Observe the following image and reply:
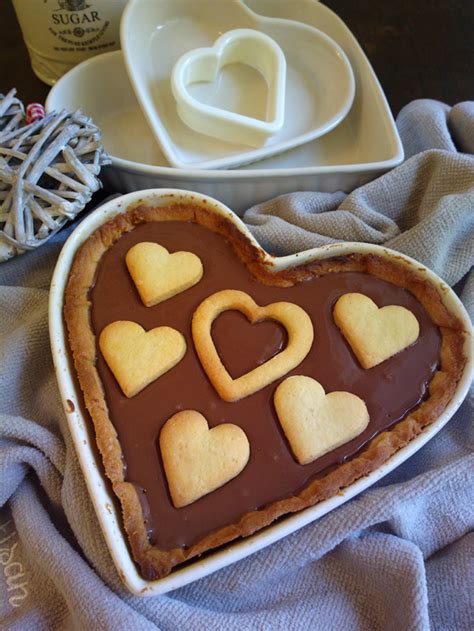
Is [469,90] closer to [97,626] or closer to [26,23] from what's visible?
[26,23]

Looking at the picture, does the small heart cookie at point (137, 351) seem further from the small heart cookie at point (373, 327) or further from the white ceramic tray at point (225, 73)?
the white ceramic tray at point (225, 73)

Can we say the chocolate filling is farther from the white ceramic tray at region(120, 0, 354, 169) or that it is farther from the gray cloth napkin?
the white ceramic tray at region(120, 0, 354, 169)

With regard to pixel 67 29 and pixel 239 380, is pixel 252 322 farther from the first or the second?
pixel 67 29


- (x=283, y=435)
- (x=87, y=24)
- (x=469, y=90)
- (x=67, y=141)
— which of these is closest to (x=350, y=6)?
(x=469, y=90)

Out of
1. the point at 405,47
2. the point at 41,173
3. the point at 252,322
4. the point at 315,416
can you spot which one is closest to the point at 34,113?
the point at 41,173

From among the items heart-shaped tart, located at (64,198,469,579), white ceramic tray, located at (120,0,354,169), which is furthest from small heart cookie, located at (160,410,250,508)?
white ceramic tray, located at (120,0,354,169)
